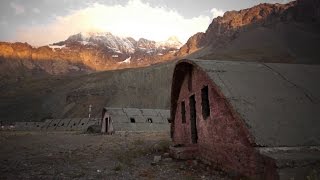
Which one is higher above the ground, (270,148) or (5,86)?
(5,86)

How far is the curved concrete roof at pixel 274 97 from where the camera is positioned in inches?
286

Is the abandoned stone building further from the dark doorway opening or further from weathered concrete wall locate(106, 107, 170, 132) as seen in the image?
weathered concrete wall locate(106, 107, 170, 132)

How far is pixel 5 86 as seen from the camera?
516 feet

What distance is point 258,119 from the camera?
7555 mm

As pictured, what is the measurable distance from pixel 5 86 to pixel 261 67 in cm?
16832

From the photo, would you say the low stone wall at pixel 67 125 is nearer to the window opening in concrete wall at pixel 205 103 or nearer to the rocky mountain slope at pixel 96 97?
the rocky mountain slope at pixel 96 97

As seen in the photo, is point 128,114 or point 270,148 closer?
point 270,148

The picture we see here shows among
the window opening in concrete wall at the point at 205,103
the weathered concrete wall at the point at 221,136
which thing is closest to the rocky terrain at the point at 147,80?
the weathered concrete wall at the point at 221,136

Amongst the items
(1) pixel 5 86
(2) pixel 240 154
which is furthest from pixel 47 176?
(1) pixel 5 86

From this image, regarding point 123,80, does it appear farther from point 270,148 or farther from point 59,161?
point 270,148

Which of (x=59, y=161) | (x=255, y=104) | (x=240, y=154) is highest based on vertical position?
(x=255, y=104)

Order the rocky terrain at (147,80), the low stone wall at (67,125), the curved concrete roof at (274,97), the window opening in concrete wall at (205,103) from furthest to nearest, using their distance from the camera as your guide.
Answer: the rocky terrain at (147,80) → the low stone wall at (67,125) → the window opening in concrete wall at (205,103) → the curved concrete roof at (274,97)

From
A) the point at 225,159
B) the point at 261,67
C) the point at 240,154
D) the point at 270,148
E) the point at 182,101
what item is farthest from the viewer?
the point at 182,101

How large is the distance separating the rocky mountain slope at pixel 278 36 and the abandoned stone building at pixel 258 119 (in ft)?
284
